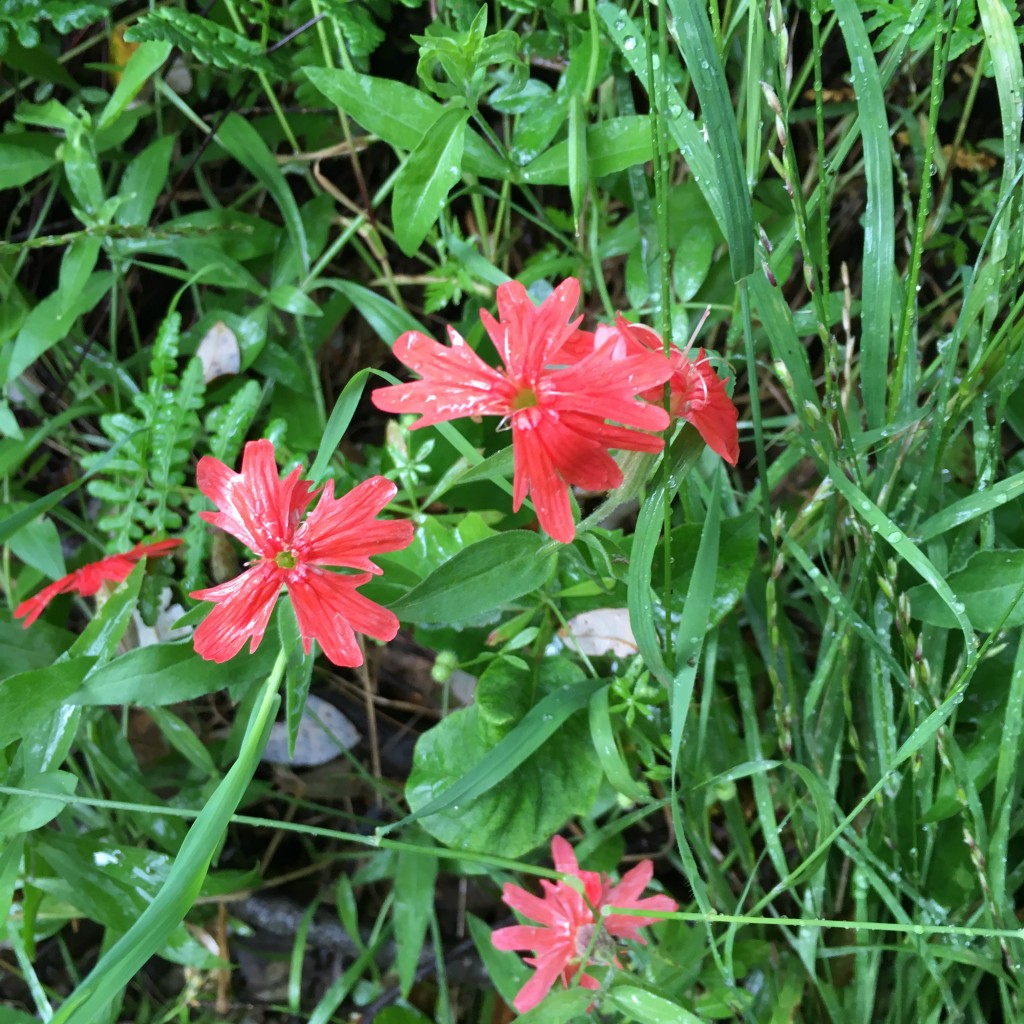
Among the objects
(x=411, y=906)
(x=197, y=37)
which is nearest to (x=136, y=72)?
(x=197, y=37)

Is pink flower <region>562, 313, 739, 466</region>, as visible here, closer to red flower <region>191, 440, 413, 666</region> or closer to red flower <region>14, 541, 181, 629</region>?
red flower <region>191, 440, 413, 666</region>

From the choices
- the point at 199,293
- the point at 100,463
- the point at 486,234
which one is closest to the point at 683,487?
the point at 486,234

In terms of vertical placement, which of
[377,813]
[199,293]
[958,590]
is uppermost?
[199,293]

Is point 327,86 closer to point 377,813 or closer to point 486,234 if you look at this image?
point 486,234

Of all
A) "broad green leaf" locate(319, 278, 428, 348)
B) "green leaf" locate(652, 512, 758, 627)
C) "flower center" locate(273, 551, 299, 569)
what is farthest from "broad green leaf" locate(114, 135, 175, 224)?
"green leaf" locate(652, 512, 758, 627)

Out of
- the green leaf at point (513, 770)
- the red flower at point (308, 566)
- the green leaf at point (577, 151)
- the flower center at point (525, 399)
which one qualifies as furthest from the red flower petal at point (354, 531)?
the green leaf at point (577, 151)

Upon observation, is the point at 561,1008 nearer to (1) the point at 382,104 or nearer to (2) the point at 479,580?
(2) the point at 479,580
